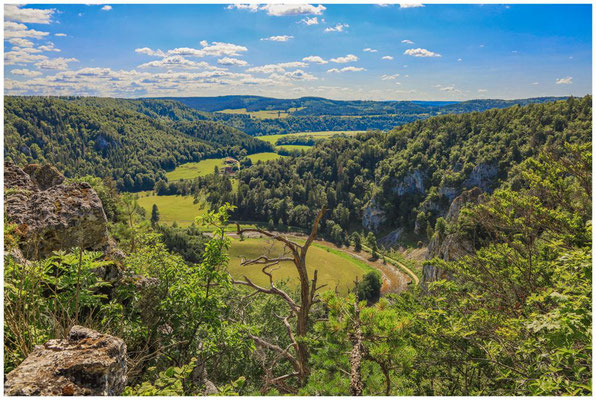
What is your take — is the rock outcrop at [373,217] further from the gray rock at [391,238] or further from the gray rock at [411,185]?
the gray rock at [411,185]

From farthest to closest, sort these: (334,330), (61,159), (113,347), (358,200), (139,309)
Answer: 1. (61,159)
2. (358,200)
3. (334,330)
4. (139,309)
5. (113,347)

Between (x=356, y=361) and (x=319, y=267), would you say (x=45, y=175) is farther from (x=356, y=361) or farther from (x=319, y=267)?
(x=319, y=267)

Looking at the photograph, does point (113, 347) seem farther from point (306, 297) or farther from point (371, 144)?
point (371, 144)

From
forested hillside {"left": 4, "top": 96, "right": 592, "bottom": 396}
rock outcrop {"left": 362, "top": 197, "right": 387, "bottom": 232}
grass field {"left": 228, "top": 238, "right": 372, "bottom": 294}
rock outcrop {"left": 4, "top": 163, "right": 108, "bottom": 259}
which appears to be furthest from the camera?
rock outcrop {"left": 362, "top": 197, "right": 387, "bottom": 232}

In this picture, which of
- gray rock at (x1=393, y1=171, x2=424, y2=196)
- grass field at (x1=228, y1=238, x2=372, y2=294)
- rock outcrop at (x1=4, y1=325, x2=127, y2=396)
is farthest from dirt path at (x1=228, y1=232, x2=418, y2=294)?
rock outcrop at (x1=4, y1=325, x2=127, y2=396)

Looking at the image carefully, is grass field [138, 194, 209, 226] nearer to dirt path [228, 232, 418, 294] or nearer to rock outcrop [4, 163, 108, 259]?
dirt path [228, 232, 418, 294]

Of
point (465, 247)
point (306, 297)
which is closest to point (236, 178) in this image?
point (465, 247)

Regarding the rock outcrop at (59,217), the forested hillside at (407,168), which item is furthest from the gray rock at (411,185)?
the rock outcrop at (59,217)
